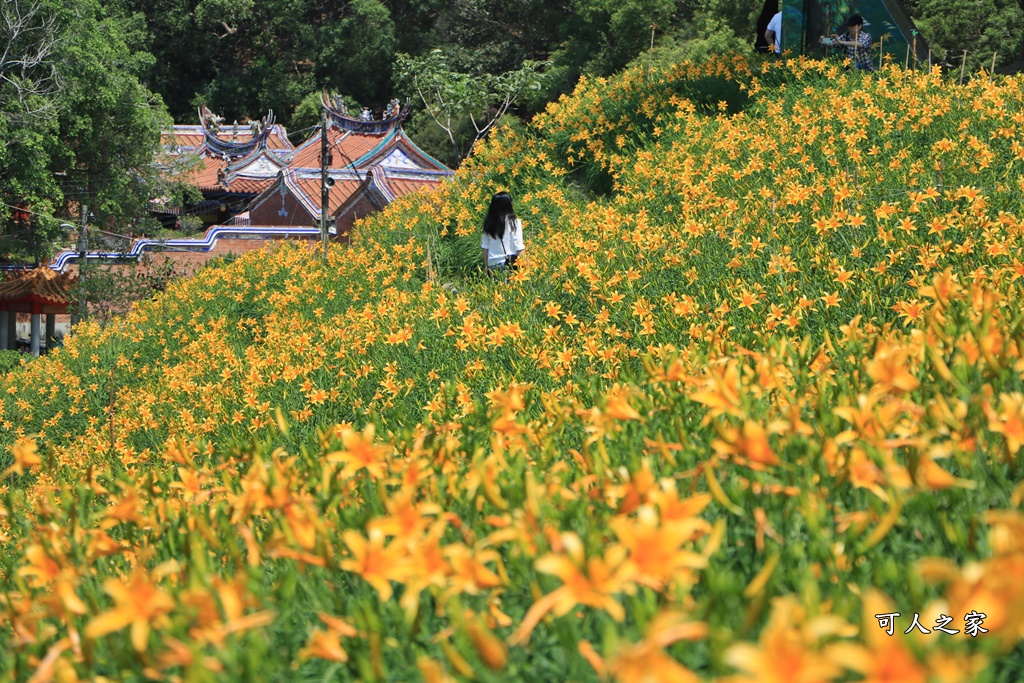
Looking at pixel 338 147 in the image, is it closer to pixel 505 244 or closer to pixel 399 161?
pixel 399 161

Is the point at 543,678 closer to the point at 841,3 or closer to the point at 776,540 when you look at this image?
the point at 776,540

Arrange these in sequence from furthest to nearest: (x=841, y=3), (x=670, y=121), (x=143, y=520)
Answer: (x=841, y=3) < (x=670, y=121) < (x=143, y=520)

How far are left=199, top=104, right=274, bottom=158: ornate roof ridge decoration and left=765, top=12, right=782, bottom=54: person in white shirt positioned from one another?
28.2m

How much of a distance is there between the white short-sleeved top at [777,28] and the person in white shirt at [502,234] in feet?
18.7

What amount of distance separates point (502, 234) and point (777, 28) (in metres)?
6.03

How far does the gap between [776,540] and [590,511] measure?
385mm

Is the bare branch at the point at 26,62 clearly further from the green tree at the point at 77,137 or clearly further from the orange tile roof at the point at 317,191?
the orange tile roof at the point at 317,191

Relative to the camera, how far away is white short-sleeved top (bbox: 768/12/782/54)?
36.5ft

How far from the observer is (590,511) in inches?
66.2

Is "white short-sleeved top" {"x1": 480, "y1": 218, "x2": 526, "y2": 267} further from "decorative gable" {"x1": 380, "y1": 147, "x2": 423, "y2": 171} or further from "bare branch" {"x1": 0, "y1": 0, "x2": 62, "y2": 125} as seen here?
"decorative gable" {"x1": 380, "y1": 147, "x2": 423, "y2": 171}

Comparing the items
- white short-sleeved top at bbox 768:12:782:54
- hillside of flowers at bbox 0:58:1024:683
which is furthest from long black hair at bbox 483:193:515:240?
white short-sleeved top at bbox 768:12:782:54

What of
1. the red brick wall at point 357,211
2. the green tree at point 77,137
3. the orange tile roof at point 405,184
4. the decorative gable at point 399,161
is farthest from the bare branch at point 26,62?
the decorative gable at point 399,161

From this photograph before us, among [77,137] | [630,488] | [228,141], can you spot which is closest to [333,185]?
[77,137]

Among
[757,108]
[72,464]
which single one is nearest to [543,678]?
[72,464]
